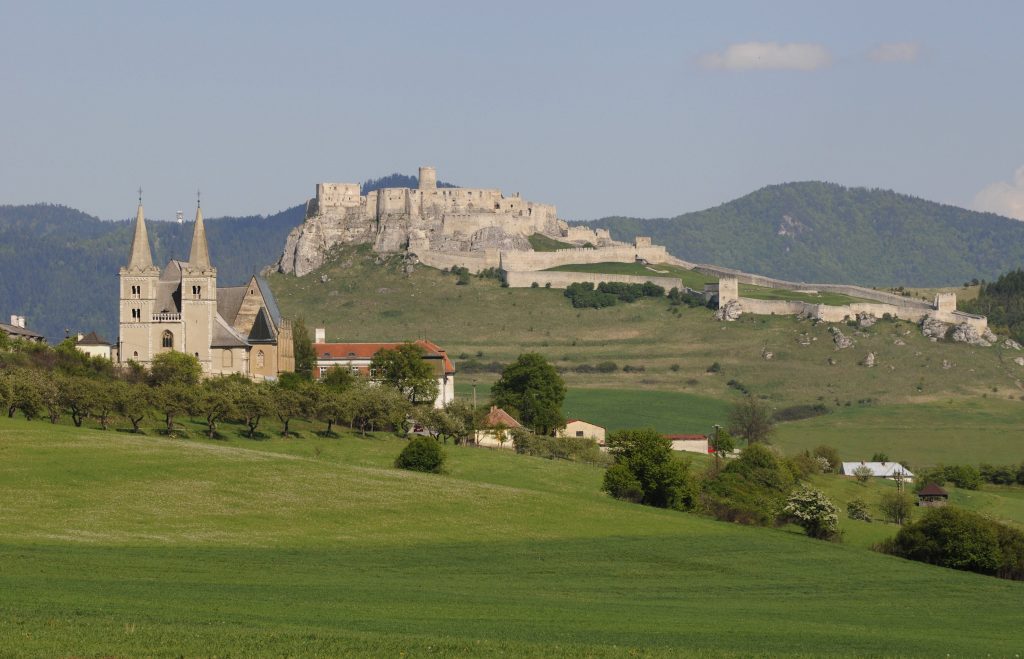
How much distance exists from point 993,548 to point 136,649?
137 feet

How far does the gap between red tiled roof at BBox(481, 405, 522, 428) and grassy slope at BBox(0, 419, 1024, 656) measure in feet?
53.6

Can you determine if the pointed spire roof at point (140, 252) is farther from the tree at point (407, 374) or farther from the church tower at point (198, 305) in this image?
the tree at point (407, 374)

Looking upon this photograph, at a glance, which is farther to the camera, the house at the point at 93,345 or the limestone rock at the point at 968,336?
the limestone rock at the point at 968,336

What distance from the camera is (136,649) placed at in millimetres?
29500

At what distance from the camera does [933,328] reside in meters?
182

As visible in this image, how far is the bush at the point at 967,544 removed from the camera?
6294cm

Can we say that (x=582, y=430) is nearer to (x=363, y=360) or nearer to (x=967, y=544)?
(x=363, y=360)

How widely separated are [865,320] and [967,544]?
4875 inches

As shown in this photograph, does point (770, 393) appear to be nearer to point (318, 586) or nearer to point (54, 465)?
point (54, 465)

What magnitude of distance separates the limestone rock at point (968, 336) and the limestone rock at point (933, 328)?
116 centimetres

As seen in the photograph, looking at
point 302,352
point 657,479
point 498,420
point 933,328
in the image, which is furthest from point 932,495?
point 933,328

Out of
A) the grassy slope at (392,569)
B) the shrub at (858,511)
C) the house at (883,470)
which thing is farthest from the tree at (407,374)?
the house at (883,470)

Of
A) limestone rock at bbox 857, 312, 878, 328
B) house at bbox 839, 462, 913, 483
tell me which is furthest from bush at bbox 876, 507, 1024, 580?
limestone rock at bbox 857, 312, 878, 328

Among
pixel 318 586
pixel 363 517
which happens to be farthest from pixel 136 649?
pixel 363 517
